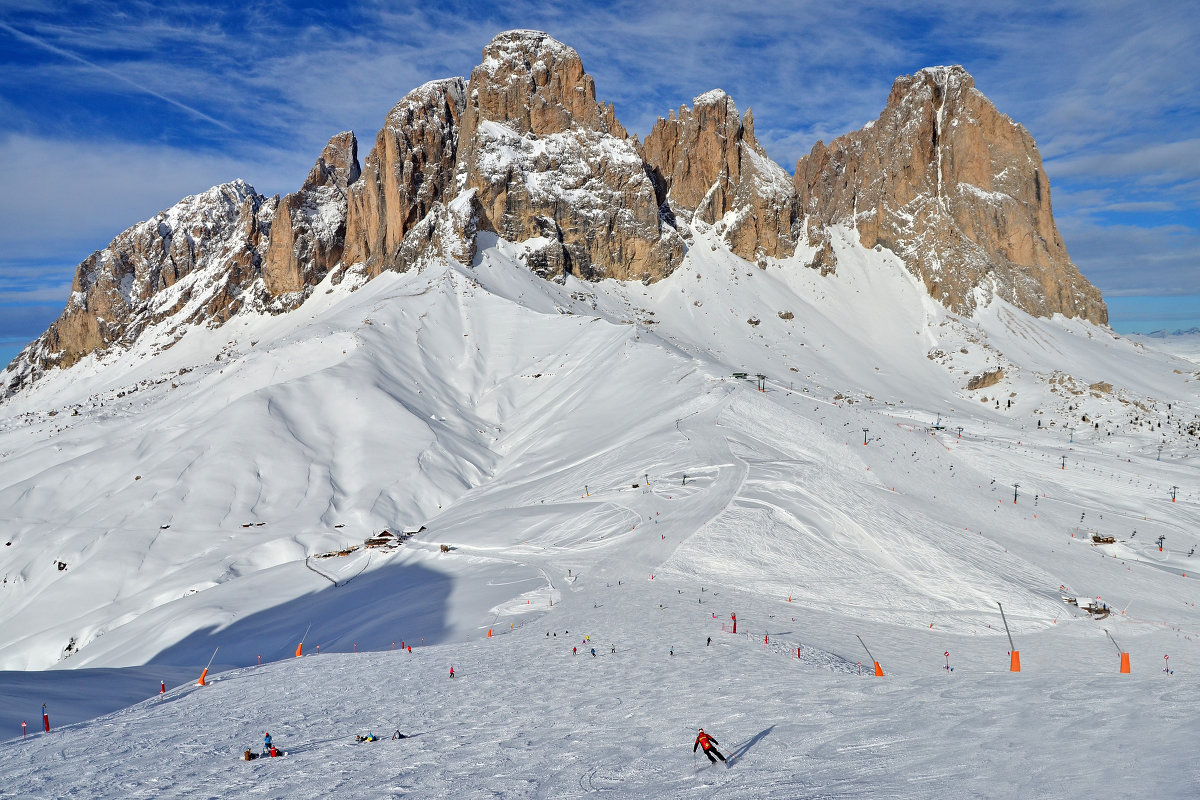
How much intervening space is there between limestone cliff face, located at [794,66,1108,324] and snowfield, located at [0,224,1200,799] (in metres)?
46.8

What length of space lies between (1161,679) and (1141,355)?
5886 inches

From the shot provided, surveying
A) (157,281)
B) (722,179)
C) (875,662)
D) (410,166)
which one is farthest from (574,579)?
(157,281)

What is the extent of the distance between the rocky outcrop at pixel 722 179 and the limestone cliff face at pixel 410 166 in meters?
41.7

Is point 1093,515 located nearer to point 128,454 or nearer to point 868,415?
point 868,415

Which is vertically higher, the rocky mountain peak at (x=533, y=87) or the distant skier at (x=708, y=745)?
the rocky mountain peak at (x=533, y=87)

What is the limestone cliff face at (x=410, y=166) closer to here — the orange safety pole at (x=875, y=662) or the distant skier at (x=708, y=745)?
the orange safety pole at (x=875, y=662)

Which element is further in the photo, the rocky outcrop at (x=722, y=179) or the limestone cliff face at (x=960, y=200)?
the rocky outcrop at (x=722, y=179)

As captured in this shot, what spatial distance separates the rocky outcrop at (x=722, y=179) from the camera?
445ft

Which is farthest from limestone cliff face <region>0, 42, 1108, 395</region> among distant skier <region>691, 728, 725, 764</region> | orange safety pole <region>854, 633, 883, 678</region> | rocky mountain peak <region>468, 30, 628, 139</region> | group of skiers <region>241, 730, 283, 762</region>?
distant skier <region>691, 728, 725, 764</region>

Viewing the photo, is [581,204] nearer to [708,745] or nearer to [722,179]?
[722,179]

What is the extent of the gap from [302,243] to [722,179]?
89.6 m

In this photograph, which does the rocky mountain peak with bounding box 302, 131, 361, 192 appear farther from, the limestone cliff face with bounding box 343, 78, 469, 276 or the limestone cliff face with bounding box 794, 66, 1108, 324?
the limestone cliff face with bounding box 794, 66, 1108, 324

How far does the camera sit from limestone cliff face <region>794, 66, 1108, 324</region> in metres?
134

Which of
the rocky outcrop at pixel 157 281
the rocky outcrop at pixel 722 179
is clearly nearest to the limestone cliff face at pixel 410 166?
the rocky outcrop at pixel 157 281
